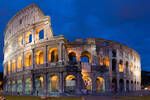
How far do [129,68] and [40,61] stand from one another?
24425 mm

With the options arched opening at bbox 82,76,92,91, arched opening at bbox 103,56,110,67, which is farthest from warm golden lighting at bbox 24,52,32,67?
arched opening at bbox 103,56,110,67

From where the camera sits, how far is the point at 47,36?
62.2m

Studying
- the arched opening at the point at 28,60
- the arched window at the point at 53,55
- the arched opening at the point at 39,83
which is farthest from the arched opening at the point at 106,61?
the arched opening at the point at 28,60

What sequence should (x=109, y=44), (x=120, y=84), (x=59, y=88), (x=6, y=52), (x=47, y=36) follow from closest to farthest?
(x=59, y=88) → (x=47, y=36) → (x=109, y=44) → (x=120, y=84) → (x=6, y=52)

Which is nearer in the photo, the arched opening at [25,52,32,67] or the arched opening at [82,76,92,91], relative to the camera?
the arched opening at [82,76,92,91]

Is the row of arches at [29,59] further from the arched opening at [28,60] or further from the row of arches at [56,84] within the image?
the row of arches at [56,84]

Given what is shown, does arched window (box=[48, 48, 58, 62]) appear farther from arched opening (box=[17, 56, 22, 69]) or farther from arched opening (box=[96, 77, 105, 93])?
arched opening (box=[17, 56, 22, 69])

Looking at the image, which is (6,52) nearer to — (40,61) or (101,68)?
(40,61)

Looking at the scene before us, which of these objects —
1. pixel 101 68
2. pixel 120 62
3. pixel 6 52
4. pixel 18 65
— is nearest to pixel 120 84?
pixel 120 62

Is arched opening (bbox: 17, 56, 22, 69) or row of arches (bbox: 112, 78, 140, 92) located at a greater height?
arched opening (bbox: 17, 56, 22, 69)

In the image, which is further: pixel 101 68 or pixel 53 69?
pixel 101 68

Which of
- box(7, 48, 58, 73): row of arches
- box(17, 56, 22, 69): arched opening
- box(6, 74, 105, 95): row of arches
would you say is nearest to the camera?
box(6, 74, 105, 95): row of arches

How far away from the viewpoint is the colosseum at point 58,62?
190 ft

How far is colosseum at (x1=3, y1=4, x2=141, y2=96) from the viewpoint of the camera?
190 feet
